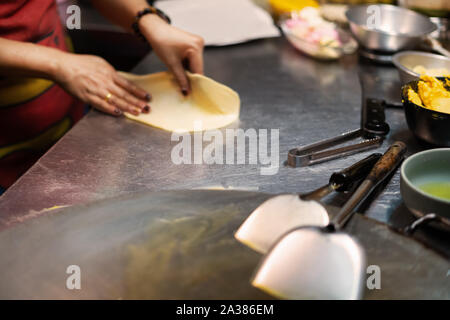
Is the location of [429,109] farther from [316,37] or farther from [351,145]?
[316,37]

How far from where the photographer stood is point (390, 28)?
5.30 ft

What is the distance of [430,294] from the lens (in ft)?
2.03

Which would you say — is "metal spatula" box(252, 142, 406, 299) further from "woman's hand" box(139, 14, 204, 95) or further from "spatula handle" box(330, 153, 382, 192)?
"woman's hand" box(139, 14, 204, 95)

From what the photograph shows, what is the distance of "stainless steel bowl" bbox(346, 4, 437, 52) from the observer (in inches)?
58.1

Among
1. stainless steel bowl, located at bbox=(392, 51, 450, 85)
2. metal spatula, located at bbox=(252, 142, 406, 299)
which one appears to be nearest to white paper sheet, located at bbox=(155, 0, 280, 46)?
stainless steel bowl, located at bbox=(392, 51, 450, 85)

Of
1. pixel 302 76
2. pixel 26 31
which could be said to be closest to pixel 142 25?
pixel 26 31

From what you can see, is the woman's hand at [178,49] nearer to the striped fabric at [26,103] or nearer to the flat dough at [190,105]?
the flat dough at [190,105]

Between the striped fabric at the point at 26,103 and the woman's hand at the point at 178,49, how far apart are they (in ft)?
1.06

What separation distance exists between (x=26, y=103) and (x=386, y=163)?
100 centimetres

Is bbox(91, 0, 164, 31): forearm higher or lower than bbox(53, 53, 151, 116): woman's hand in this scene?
higher

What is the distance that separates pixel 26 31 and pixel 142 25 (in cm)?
33

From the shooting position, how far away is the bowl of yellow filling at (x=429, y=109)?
0.96 metres

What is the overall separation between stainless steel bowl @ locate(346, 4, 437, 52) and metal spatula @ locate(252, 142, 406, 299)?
1.08m
